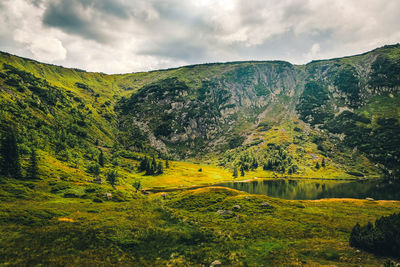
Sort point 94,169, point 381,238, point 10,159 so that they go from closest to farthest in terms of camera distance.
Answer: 1. point 381,238
2. point 10,159
3. point 94,169

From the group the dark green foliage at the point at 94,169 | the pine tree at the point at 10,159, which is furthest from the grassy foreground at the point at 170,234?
the dark green foliage at the point at 94,169

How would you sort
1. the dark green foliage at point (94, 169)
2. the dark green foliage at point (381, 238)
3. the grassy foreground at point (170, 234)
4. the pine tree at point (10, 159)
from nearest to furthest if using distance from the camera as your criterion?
the grassy foreground at point (170, 234) < the dark green foliage at point (381, 238) < the pine tree at point (10, 159) < the dark green foliage at point (94, 169)

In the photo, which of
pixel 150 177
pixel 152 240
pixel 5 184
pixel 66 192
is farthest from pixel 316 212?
pixel 150 177

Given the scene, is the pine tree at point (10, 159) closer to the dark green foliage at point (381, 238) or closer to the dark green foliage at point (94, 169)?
the dark green foliage at point (94, 169)

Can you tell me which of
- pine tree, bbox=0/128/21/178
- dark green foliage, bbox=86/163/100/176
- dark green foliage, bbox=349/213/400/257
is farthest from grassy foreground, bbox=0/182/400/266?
dark green foliage, bbox=86/163/100/176

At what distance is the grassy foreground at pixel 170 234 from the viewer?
36281 millimetres

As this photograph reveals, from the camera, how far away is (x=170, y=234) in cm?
5084

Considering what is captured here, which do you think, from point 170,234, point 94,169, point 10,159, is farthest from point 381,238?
point 94,169

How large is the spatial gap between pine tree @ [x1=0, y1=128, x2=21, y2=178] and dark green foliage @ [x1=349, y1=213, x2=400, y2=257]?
4410 inches

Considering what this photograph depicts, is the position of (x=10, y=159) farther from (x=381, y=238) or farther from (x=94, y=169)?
(x=381, y=238)

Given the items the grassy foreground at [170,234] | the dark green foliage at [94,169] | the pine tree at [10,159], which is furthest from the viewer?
the dark green foliage at [94,169]

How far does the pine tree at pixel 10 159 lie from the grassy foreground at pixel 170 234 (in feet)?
30.9

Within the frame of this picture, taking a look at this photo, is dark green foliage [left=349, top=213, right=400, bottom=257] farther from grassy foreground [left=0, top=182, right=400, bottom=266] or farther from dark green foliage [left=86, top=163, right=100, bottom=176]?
dark green foliage [left=86, top=163, right=100, bottom=176]

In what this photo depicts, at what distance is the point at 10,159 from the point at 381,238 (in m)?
118
